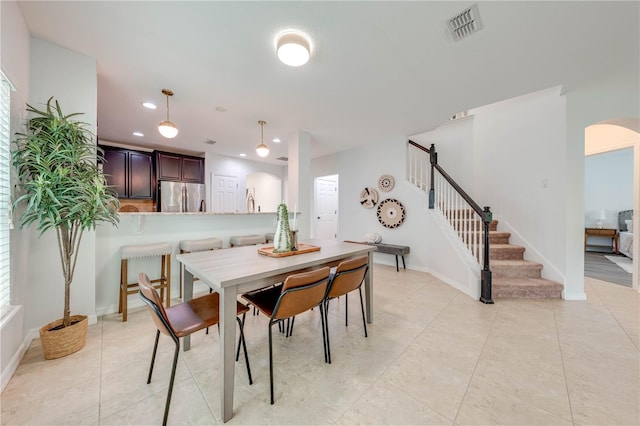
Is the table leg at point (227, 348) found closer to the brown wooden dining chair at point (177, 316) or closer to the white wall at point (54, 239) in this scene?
the brown wooden dining chair at point (177, 316)

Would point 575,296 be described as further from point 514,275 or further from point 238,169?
point 238,169

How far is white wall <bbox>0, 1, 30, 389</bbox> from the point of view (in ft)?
4.96

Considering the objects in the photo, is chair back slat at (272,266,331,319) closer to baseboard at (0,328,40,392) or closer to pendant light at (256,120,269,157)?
baseboard at (0,328,40,392)

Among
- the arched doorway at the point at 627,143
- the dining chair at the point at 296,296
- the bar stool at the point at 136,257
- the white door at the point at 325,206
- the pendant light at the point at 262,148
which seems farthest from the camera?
the white door at the point at 325,206

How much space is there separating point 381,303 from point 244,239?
2100 millimetres

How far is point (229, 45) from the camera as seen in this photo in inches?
80.2

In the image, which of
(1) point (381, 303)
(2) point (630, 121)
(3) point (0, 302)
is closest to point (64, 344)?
(3) point (0, 302)

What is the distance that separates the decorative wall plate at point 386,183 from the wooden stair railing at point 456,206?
1.20 ft

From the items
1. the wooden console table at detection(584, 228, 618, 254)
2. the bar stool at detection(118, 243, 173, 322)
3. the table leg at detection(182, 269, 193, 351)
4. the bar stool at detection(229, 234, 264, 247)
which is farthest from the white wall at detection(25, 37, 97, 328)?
the wooden console table at detection(584, 228, 618, 254)

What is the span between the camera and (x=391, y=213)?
484 cm

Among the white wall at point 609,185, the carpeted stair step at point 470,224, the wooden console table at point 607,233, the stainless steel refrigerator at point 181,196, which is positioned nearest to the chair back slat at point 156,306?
the carpeted stair step at point 470,224

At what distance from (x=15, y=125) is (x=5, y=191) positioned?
0.52 metres

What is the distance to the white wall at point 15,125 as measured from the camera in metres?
1.51

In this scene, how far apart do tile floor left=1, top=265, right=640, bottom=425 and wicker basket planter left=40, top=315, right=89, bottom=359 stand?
0.07 m
